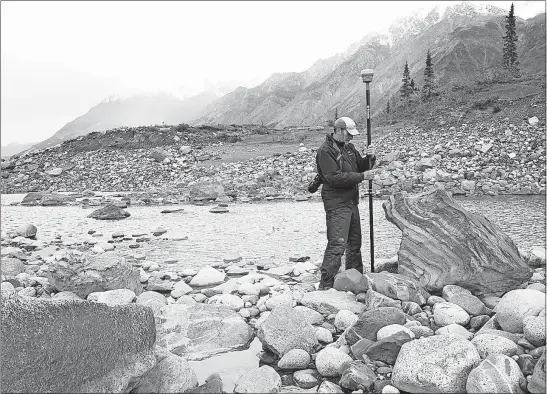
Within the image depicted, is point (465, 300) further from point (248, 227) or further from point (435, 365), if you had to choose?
point (248, 227)

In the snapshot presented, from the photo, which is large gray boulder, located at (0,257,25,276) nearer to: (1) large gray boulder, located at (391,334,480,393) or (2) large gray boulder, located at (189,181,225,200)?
(1) large gray boulder, located at (391,334,480,393)

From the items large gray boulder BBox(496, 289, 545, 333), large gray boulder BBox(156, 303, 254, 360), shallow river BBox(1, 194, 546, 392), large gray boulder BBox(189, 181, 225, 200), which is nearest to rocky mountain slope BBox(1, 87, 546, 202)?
large gray boulder BBox(189, 181, 225, 200)

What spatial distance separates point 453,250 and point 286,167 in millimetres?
16778

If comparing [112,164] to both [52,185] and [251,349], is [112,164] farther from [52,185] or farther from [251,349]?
[251,349]

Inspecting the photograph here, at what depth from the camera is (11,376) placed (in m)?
3.42

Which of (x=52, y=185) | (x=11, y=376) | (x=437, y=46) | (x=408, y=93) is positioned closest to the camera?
(x=11, y=376)

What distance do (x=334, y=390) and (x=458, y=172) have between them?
16.8 m

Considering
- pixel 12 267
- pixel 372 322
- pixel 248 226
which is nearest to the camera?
pixel 372 322

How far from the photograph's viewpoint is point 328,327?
17.2 feet

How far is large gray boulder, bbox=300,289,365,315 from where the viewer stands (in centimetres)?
569

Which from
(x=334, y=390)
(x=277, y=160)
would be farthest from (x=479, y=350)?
(x=277, y=160)

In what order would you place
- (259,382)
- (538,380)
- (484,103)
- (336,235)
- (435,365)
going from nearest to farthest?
(538,380) → (435,365) → (259,382) → (336,235) → (484,103)

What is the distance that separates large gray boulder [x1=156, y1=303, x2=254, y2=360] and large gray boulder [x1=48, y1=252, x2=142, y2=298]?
1315mm

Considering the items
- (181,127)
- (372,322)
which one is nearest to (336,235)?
(372,322)
